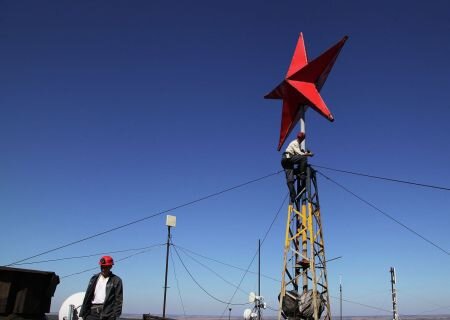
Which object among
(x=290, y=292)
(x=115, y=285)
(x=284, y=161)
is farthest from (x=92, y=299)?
(x=284, y=161)

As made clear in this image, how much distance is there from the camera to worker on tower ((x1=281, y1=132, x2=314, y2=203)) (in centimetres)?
1581

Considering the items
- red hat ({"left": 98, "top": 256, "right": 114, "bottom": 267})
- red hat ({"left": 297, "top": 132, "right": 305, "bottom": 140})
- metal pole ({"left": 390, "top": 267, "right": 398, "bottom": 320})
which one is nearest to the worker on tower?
red hat ({"left": 297, "top": 132, "right": 305, "bottom": 140})

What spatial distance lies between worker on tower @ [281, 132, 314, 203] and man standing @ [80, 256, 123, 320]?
9.20m

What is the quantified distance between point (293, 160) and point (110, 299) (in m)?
9.61

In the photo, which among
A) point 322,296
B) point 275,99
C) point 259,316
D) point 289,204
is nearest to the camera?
point 322,296

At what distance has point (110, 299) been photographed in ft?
25.6

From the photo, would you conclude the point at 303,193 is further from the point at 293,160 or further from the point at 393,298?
the point at 393,298

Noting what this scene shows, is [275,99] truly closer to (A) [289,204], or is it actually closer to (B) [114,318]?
(A) [289,204]

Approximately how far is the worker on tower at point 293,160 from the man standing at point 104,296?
920 cm

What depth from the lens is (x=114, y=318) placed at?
7801mm

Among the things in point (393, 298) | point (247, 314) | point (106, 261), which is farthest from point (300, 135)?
point (247, 314)

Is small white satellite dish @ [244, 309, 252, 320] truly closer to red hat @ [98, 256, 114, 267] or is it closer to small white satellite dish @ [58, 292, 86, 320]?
small white satellite dish @ [58, 292, 86, 320]

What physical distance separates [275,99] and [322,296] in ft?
24.8

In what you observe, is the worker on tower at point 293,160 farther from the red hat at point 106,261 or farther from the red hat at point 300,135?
the red hat at point 106,261
